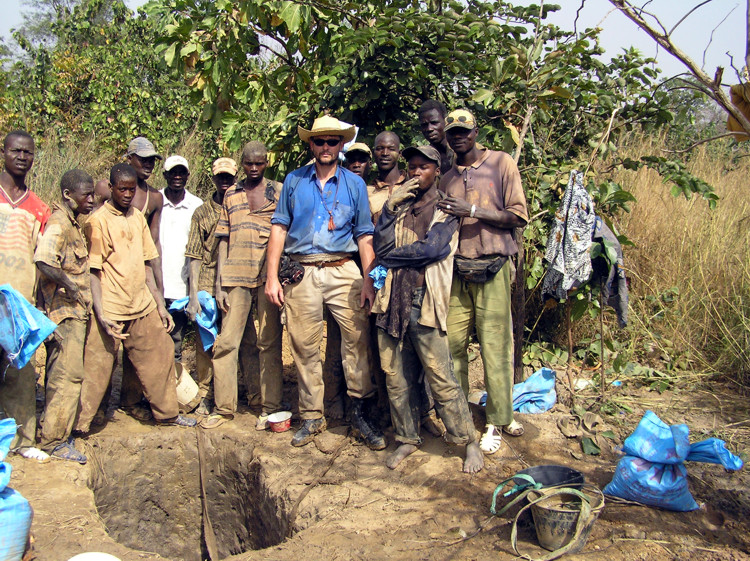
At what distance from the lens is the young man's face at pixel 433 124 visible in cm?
396

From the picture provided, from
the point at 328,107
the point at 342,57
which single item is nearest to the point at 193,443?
the point at 328,107

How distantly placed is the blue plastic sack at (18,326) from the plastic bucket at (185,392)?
138cm

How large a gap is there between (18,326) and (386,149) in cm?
248

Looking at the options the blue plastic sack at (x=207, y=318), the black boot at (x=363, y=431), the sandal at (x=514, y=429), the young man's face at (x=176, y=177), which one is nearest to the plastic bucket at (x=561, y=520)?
the sandal at (x=514, y=429)

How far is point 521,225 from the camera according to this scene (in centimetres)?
377

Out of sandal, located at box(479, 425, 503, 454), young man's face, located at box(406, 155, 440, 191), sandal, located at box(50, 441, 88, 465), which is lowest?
sandal, located at box(50, 441, 88, 465)

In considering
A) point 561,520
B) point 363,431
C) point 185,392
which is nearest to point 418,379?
point 363,431

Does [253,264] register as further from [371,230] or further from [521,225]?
[521,225]

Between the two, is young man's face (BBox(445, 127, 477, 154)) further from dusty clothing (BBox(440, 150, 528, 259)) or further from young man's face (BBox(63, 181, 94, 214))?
young man's face (BBox(63, 181, 94, 214))

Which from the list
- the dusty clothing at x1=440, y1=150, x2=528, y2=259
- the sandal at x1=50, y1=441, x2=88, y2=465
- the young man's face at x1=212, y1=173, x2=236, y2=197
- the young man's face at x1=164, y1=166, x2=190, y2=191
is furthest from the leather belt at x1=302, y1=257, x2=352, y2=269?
the sandal at x1=50, y1=441, x2=88, y2=465

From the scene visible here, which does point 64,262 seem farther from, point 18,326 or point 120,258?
point 18,326

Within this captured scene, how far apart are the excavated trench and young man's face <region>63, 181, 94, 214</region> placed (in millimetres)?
1658

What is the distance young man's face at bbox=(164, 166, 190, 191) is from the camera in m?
4.71

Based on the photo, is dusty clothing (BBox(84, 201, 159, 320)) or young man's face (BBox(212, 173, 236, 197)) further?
young man's face (BBox(212, 173, 236, 197))
